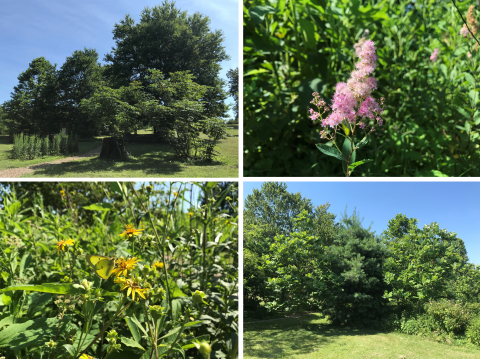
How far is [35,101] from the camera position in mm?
2064

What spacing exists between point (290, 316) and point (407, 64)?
134 cm

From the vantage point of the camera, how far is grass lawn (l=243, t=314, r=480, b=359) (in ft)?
3.22

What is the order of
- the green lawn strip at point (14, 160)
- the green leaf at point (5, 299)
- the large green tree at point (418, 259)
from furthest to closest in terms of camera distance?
1. the green lawn strip at point (14, 160)
2. the large green tree at point (418, 259)
3. the green leaf at point (5, 299)

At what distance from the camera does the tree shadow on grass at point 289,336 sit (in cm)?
98

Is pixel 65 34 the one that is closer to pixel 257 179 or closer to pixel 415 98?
pixel 257 179

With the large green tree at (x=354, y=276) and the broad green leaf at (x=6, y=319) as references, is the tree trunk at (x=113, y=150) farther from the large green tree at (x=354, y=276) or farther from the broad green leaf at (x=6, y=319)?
the large green tree at (x=354, y=276)

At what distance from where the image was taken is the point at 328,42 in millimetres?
1284

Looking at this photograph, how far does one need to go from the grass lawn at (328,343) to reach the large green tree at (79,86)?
1.68 meters

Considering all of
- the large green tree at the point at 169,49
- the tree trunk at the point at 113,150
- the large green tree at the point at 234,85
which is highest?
the large green tree at the point at 169,49

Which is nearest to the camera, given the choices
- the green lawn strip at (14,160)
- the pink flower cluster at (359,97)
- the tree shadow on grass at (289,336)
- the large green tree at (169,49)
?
the pink flower cluster at (359,97)

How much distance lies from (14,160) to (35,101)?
1.73ft

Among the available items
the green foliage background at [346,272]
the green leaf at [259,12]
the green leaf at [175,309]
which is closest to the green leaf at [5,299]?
the green leaf at [175,309]

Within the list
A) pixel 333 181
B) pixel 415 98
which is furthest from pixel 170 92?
pixel 415 98

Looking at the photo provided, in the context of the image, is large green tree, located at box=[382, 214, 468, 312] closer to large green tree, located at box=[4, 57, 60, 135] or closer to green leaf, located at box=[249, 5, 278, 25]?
→ green leaf, located at box=[249, 5, 278, 25]
